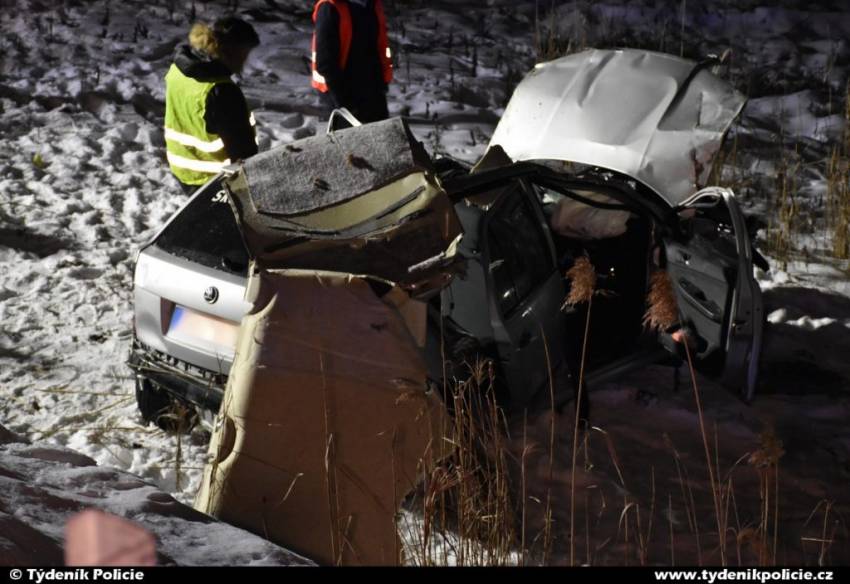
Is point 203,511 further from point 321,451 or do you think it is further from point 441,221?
point 441,221

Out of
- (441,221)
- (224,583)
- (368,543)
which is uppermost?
(441,221)

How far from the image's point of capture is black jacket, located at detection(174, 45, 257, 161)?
6.72m

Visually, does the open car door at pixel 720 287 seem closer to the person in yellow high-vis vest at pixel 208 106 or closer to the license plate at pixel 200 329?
the license plate at pixel 200 329

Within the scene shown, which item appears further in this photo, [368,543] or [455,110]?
[455,110]

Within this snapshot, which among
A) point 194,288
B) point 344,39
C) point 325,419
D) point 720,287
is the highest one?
point 344,39

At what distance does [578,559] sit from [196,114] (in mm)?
3452

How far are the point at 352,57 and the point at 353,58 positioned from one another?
0.5 inches

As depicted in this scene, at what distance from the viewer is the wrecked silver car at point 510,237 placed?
4.45 m

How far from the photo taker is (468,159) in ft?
34.8

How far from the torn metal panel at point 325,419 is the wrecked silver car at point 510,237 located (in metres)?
0.06

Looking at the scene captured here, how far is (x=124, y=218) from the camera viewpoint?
30.5 ft

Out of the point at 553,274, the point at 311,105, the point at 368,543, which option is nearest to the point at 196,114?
the point at 553,274

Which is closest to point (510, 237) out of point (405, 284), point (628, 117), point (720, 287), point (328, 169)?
point (720, 287)

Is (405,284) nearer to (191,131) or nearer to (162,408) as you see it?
(162,408)
